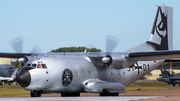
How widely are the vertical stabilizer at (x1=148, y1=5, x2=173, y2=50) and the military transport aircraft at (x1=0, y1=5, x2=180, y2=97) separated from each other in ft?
6.45

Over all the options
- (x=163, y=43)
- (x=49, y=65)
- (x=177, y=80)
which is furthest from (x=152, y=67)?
(x=177, y=80)

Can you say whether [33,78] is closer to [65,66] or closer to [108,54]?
[65,66]

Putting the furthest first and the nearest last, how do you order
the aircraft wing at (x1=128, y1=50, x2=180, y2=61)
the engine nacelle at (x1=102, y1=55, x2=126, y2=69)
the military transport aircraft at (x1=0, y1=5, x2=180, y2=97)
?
the engine nacelle at (x1=102, y1=55, x2=126, y2=69) < the aircraft wing at (x1=128, y1=50, x2=180, y2=61) < the military transport aircraft at (x1=0, y1=5, x2=180, y2=97)

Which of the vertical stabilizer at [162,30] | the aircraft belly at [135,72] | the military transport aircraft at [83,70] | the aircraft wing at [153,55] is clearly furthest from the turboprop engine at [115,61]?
the vertical stabilizer at [162,30]

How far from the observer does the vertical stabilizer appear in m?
27.3

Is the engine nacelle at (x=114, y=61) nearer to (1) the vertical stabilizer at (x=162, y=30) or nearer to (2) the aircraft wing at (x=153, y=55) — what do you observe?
(2) the aircraft wing at (x=153, y=55)

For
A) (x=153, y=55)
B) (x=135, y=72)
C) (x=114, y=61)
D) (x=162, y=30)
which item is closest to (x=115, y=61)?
(x=114, y=61)

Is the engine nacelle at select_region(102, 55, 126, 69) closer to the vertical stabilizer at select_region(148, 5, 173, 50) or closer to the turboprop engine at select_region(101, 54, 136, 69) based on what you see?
the turboprop engine at select_region(101, 54, 136, 69)

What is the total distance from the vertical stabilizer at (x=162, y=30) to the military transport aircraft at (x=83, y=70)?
197 cm

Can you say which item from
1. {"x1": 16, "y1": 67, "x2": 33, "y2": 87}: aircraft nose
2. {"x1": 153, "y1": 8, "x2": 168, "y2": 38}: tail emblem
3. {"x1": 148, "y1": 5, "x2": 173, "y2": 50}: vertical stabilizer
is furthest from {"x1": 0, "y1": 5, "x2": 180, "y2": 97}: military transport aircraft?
{"x1": 153, "y1": 8, "x2": 168, "y2": 38}: tail emblem

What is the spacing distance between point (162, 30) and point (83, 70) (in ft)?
36.0

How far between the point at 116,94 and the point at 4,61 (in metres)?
63.9

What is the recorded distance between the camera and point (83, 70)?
2062cm

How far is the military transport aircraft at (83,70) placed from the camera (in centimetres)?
1795
